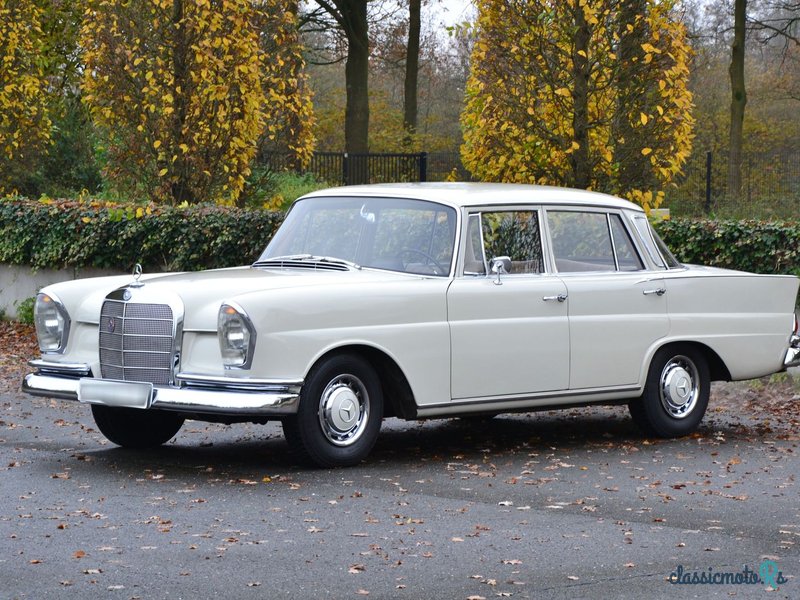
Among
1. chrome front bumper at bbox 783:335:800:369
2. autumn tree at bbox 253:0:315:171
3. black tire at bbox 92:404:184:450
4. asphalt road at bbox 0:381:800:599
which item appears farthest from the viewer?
autumn tree at bbox 253:0:315:171

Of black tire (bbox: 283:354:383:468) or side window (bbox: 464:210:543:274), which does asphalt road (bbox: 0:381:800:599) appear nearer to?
black tire (bbox: 283:354:383:468)

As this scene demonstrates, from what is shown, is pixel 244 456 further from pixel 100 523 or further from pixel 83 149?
pixel 83 149

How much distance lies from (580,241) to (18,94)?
43.8ft

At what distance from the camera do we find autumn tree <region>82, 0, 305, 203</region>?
53.3 feet

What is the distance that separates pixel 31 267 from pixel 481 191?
986cm

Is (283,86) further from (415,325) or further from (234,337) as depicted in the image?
(234,337)

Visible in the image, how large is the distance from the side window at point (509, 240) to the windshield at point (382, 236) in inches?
6.8

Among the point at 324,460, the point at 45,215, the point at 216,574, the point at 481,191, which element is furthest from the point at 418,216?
the point at 45,215

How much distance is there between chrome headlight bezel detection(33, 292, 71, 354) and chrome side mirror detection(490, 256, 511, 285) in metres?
2.74

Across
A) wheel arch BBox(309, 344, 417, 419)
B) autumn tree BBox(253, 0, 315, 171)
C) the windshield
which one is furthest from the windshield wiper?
autumn tree BBox(253, 0, 315, 171)

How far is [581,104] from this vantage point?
13906 mm

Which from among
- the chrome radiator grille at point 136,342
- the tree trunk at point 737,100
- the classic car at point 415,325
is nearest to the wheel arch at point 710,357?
the classic car at point 415,325

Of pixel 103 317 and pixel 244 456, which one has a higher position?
pixel 103 317

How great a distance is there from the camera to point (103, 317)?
8648 millimetres
